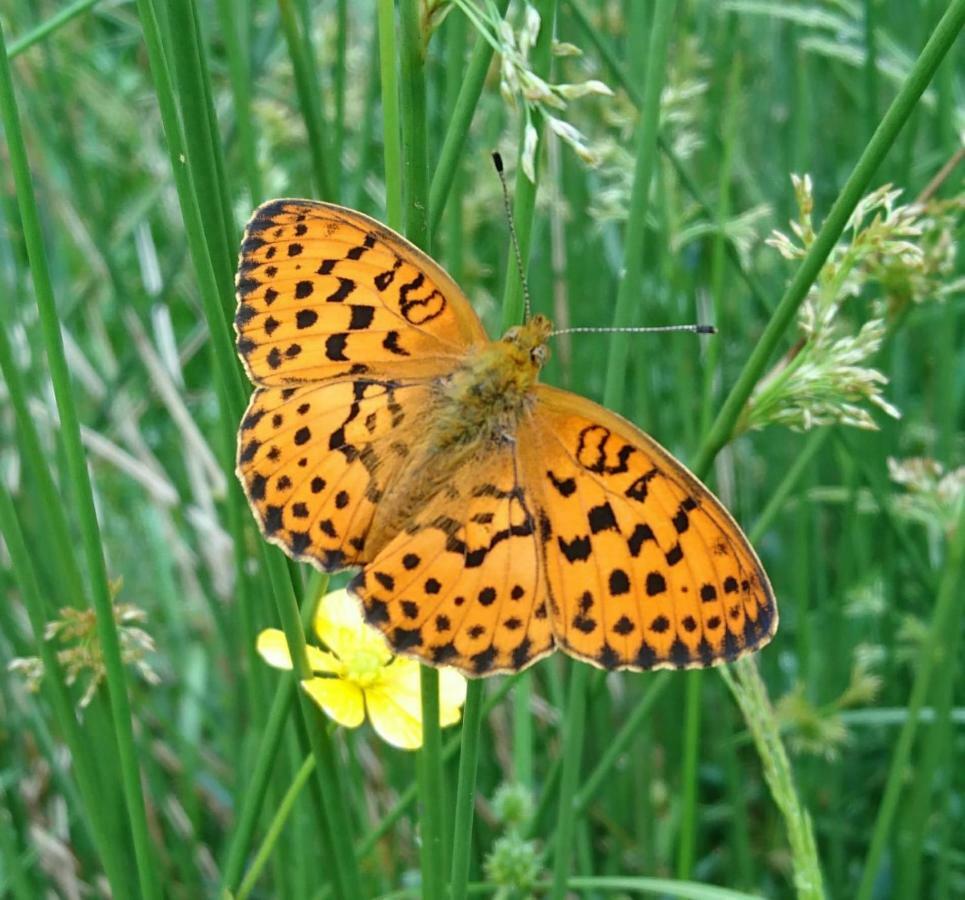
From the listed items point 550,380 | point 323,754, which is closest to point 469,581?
point 323,754

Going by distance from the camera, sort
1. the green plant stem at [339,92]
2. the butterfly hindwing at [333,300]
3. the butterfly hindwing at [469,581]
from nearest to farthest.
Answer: the butterfly hindwing at [469,581] < the butterfly hindwing at [333,300] < the green plant stem at [339,92]

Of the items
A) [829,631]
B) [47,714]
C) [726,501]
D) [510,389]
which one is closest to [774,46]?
[726,501]

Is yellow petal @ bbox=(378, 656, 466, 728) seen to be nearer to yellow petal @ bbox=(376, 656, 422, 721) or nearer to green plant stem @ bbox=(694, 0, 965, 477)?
yellow petal @ bbox=(376, 656, 422, 721)

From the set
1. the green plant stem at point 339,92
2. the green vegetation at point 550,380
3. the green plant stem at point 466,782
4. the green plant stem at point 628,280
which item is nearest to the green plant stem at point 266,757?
the green vegetation at point 550,380

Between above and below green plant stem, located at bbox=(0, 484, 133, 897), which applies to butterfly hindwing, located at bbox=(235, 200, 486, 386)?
above

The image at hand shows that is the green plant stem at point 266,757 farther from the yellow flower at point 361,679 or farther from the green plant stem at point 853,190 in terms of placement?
the green plant stem at point 853,190

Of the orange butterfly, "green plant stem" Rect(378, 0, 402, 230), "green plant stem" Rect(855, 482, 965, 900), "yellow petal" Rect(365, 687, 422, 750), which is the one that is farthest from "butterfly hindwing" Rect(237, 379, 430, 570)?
"green plant stem" Rect(855, 482, 965, 900)

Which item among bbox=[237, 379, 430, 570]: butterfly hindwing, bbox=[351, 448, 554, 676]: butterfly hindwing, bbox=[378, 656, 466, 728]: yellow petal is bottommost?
bbox=[378, 656, 466, 728]: yellow petal
